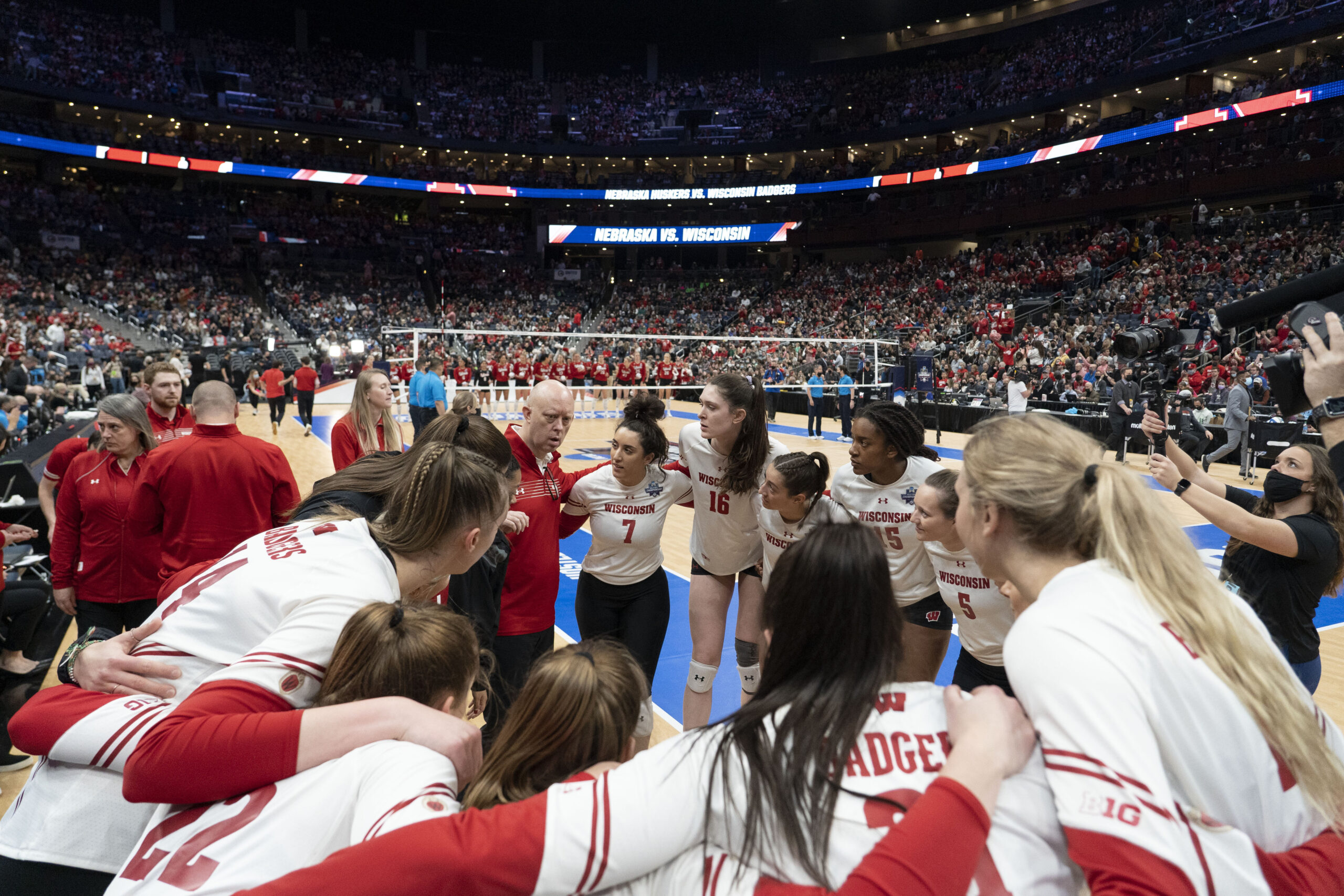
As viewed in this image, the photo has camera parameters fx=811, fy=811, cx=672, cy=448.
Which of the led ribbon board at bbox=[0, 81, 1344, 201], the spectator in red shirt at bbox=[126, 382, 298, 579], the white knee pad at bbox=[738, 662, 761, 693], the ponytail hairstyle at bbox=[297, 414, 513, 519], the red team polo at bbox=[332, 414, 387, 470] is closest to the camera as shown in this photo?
the ponytail hairstyle at bbox=[297, 414, 513, 519]

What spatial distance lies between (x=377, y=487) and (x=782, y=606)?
153 centimetres

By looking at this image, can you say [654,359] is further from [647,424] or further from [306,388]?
[647,424]

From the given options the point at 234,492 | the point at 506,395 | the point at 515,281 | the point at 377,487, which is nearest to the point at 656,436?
the point at 377,487

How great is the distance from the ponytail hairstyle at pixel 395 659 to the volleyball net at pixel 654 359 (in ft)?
47.9

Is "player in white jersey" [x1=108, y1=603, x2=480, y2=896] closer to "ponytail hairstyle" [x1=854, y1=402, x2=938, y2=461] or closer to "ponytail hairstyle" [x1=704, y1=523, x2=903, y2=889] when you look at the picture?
"ponytail hairstyle" [x1=704, y1=523, x2=903, y2=889]

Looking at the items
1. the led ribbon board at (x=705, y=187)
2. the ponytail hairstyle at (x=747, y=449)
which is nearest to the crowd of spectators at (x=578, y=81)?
the led ribbon board at (x=705, y=187)

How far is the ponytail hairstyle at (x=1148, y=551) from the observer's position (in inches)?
50.8

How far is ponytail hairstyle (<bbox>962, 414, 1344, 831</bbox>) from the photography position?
1290mm

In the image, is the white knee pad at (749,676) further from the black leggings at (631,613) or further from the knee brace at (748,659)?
the black leggings at (631,613)

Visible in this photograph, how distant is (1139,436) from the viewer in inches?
631

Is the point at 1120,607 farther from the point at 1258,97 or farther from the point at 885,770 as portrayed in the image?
the point at 1258,97

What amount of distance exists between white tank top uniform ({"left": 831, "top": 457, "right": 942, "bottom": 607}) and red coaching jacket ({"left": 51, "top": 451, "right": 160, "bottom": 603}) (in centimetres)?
343

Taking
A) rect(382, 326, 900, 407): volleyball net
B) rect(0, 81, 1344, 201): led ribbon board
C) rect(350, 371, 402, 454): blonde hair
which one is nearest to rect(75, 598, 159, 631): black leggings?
rect(350, 371, 402, 454): blonde hair

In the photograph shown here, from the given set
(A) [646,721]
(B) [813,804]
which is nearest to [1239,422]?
(A) [646,721]
